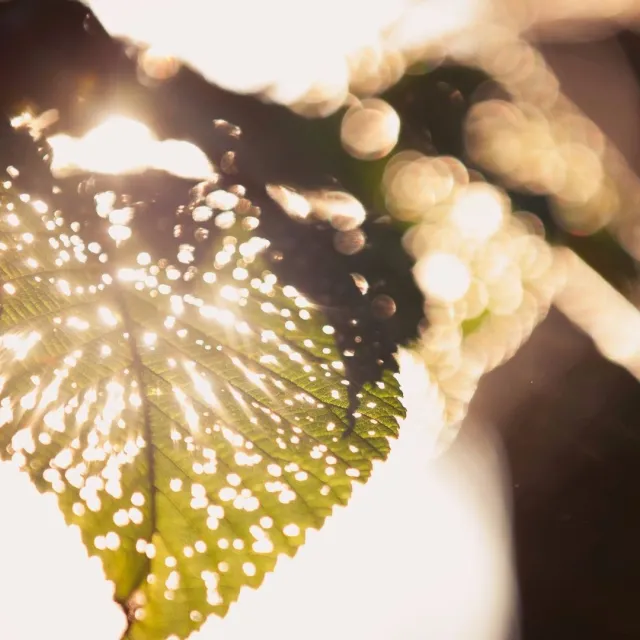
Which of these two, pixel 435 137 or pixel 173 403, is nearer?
pixel 435 137

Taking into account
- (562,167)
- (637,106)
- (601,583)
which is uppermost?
(562,167)

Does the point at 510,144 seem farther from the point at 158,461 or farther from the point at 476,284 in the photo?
the point at 158,461

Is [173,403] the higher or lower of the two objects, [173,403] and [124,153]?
the lower

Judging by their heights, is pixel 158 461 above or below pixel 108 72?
below

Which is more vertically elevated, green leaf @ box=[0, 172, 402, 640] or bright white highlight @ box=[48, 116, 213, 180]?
bright white highlight @ box=[48, 116, 213, 180]

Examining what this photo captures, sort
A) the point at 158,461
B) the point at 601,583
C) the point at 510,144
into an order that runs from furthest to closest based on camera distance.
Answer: the point at 601,583 → the point at 158,461 → the point at 510,144

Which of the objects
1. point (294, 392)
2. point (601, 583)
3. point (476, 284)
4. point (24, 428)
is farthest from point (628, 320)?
point (601, 583)

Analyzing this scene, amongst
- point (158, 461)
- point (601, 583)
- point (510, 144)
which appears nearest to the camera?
point (510, 144)

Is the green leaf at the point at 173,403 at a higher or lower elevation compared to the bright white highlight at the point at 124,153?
lower
